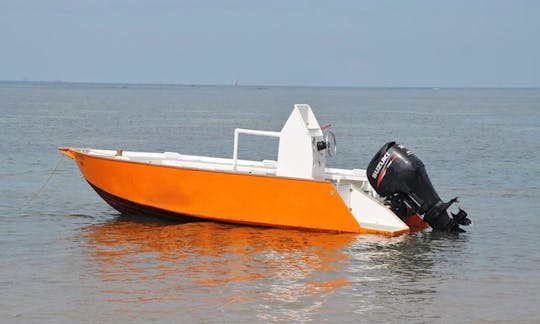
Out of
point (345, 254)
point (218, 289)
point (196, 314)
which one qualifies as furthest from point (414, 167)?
point (196, 314)

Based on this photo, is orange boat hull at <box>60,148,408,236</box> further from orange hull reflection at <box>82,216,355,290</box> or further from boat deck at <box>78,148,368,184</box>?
boat deck at <box>78,148,368,184</box>

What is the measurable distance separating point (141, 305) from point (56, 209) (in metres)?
7.67

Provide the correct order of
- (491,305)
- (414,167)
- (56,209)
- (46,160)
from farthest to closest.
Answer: (46,160)
(56,209)
(414,167)
(491,305)

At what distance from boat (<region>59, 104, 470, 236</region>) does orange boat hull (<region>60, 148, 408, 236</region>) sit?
0.05 feet

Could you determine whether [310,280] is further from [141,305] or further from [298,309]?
[141,305]

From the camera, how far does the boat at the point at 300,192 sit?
14.3 meters

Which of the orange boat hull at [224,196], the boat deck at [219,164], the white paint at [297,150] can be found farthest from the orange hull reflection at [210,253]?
the boat deck at [219,164]

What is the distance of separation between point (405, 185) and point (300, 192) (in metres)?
1.64

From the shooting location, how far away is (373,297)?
11.0 metres

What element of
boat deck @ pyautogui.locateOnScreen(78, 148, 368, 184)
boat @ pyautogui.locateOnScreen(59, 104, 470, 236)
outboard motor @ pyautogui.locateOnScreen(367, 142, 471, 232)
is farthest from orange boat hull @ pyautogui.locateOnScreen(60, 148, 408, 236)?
outboard motor @ pyautogui.locateOnScreen(367, 142, 471, 232)

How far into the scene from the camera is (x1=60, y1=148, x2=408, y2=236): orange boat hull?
14250mm

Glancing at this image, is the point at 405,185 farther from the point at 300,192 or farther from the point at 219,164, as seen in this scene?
the point at 219,164

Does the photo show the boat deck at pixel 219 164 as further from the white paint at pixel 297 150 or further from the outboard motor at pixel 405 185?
the outboard motor at pixel 405 185

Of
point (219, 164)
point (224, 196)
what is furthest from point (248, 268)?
point (219, 164)
